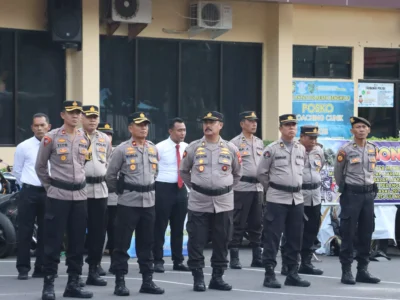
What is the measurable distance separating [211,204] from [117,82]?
9.60m

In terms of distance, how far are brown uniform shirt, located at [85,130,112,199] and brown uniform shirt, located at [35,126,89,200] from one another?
87 centimetres

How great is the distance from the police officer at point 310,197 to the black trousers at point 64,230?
3.96m

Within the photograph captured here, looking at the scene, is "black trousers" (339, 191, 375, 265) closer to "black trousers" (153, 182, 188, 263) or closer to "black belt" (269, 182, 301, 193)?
"black belt" (269, 182, 301, 193)

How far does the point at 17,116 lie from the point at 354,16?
9.00 metres

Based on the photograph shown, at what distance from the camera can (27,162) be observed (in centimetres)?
1245

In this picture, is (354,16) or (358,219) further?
(354,16)

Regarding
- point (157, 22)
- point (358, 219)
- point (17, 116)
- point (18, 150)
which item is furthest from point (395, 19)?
point (18, 150)

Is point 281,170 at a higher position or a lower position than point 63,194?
higher

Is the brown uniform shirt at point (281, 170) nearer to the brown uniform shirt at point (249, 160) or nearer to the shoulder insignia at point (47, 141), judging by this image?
the brown uniform shirt at point (249, 160)

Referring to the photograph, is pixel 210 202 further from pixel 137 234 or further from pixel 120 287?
pixel 120 287

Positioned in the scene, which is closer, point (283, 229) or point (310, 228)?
point (283, 229)

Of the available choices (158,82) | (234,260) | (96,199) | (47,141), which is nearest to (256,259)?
(234,260)

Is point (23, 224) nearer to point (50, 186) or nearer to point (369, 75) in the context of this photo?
point (50, 186)

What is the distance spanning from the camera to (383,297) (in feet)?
36.9
